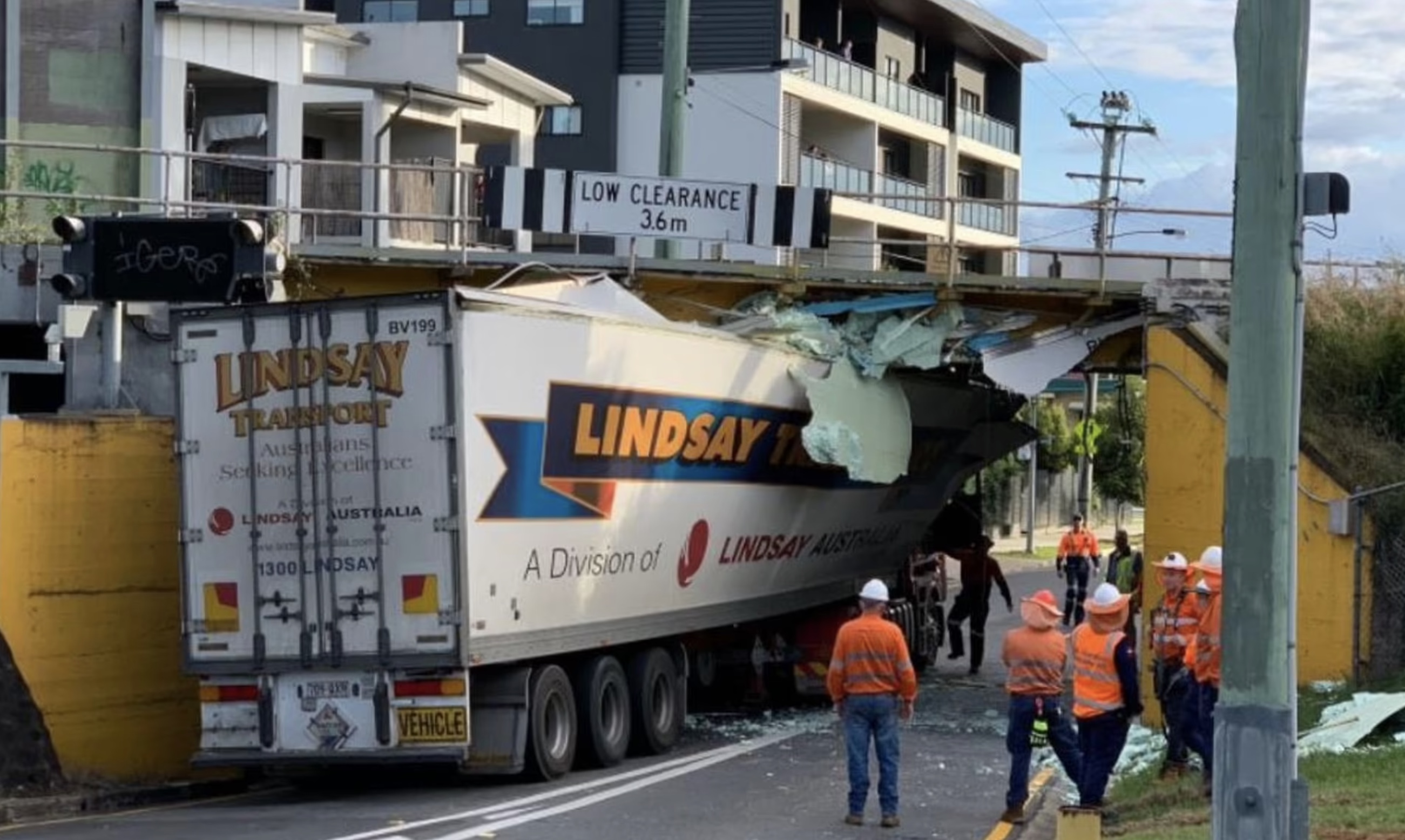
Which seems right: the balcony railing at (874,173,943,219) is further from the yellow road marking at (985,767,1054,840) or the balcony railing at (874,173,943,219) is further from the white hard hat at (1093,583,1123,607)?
the white hard hat at (1093,583,1123,607)

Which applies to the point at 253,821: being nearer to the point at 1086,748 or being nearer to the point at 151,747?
the point at 151,747

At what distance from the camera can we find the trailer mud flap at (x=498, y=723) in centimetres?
1694

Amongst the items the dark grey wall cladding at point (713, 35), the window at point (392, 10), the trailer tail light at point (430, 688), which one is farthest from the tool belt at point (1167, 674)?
the window at point (392, 10)

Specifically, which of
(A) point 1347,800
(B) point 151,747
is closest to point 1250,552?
(A) point 1347,800

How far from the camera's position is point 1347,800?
538 inches

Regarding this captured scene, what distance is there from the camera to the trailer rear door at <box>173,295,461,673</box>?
648 inches

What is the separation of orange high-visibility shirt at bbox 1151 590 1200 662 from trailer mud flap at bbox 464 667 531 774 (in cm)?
490

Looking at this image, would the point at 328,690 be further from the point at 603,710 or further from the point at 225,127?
the point at 225,127

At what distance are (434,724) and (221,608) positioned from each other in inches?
79.1

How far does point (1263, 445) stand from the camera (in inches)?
383

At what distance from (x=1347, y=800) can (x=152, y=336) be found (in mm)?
12773

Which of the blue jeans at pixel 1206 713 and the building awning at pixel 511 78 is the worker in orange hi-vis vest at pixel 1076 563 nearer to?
the building awning at pixel 511 78

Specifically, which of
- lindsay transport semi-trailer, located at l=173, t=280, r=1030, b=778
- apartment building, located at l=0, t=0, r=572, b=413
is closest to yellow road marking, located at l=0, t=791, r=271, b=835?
lindsay transport semi-trailer, located at l=173, t=280, r=1030, b=778

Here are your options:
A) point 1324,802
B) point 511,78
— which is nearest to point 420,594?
point 1324,802
